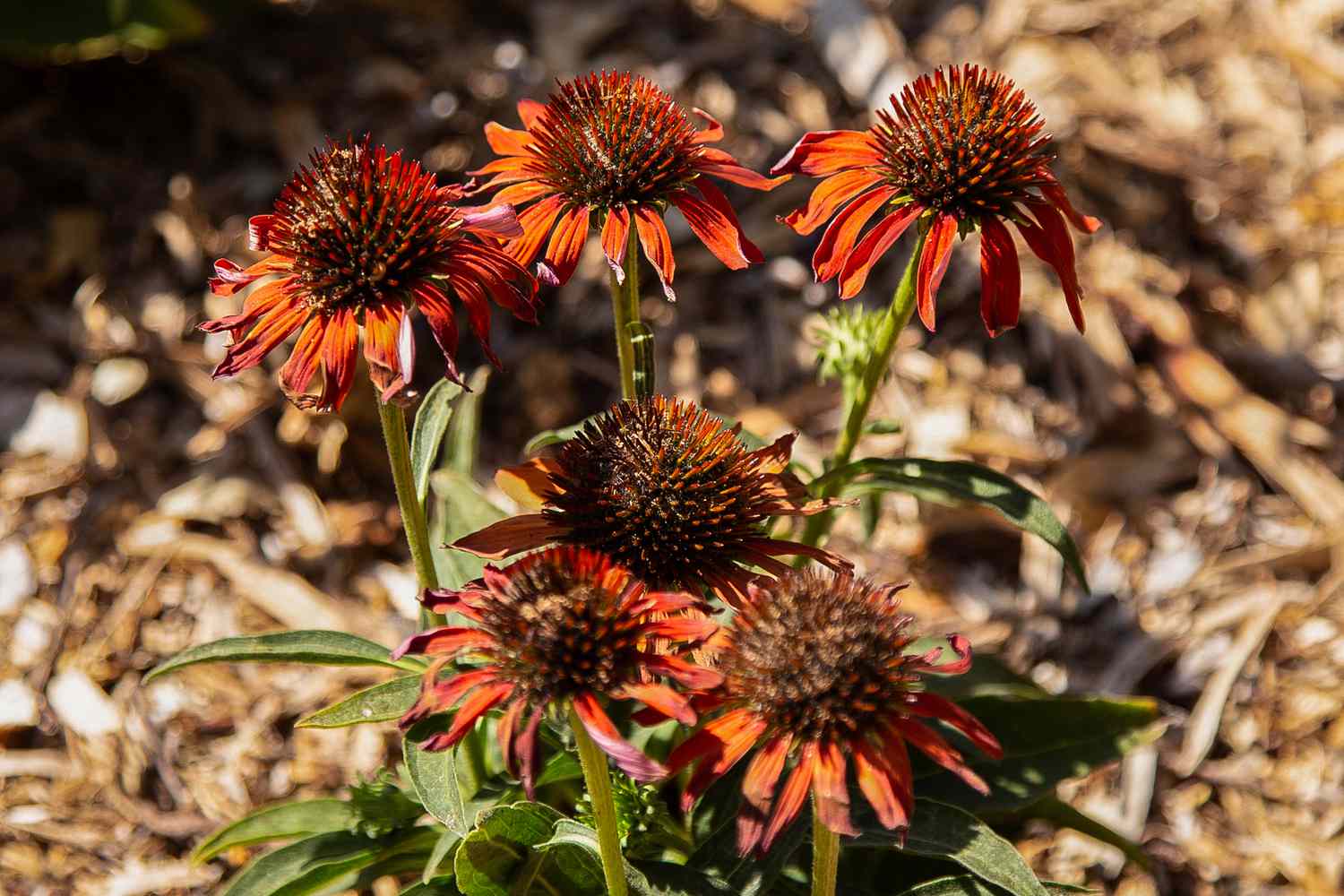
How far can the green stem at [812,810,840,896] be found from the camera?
1.58m

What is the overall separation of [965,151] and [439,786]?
1238mm

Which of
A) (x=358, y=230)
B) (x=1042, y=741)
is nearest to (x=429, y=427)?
(x=358, y=230)

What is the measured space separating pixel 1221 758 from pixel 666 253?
2.12 metres

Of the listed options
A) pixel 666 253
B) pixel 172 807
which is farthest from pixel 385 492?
pixel 666 253

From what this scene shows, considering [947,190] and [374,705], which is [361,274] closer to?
[374,705]

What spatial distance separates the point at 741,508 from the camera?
1.77 m

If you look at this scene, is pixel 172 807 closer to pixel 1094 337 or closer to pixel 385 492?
pixel 385 492

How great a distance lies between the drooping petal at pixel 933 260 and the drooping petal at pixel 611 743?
73 centimetres

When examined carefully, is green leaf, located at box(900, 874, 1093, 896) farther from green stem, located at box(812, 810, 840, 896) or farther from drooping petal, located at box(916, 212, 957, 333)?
drooping petal, located at box(916, 212, 957, 333)

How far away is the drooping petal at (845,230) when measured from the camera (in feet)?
6.04

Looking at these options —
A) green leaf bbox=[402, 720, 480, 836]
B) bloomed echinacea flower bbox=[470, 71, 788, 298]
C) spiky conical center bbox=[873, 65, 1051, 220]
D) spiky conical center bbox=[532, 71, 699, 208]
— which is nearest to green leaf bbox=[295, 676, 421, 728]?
green leaf bbox=[402, 720, 480, 836]

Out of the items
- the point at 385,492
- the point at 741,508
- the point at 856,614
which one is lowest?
the point at 856,614

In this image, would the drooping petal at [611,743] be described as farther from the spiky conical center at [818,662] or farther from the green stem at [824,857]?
the green stem at [824,857]

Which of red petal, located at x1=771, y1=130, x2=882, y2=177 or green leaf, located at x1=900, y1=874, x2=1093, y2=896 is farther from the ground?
red petal, located at x1=771, y1=130, x2=882, y2=177
